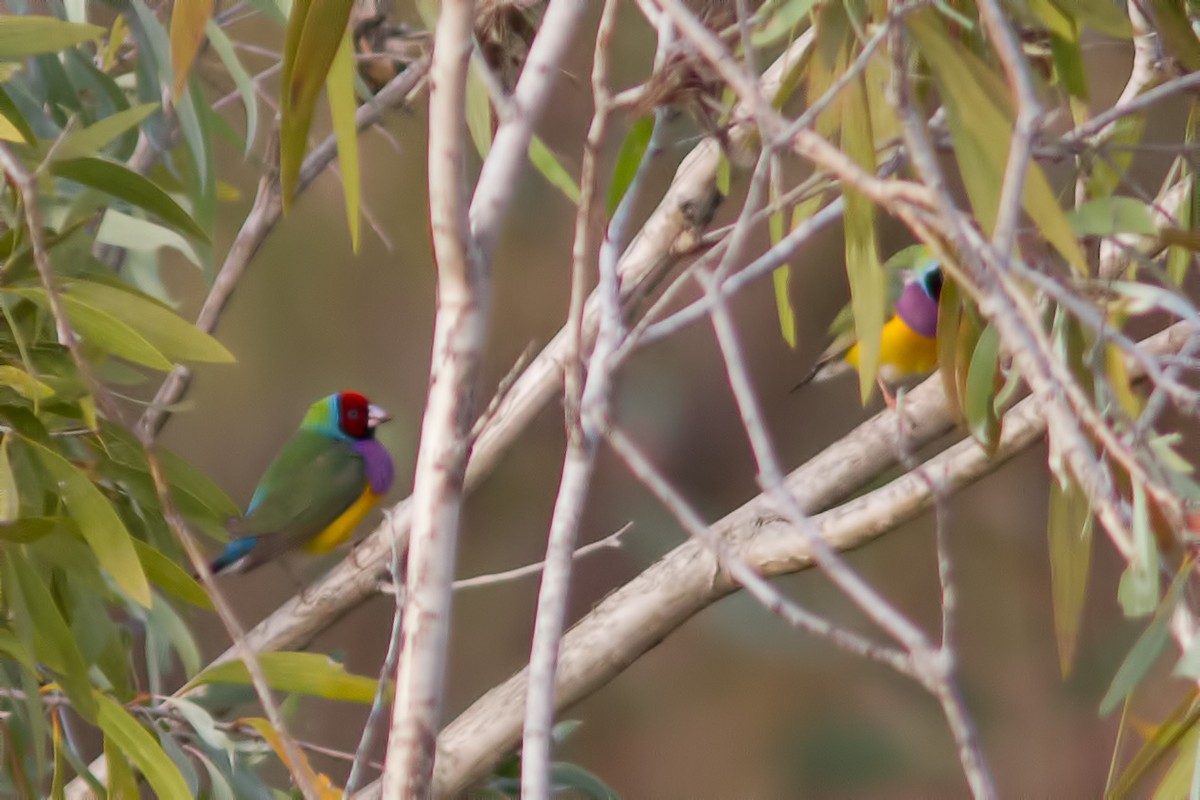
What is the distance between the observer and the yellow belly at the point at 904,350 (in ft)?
7.48

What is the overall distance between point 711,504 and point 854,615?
39 cm

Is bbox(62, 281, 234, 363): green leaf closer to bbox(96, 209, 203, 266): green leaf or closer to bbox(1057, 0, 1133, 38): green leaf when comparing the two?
bbox(96, 209, 203, 266): green leaf

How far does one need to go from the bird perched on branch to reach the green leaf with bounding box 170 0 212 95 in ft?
5.02

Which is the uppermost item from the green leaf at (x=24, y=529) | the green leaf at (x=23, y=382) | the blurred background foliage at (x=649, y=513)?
the green leaf at (x=23, y=382)

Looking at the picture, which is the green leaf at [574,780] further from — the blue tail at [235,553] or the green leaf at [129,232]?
the green leaf at [129,232]

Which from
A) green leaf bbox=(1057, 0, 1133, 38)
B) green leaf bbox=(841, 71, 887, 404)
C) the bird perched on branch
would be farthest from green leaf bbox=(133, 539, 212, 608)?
the bird perched on branch

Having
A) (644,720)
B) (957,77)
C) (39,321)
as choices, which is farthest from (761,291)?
(957,77)

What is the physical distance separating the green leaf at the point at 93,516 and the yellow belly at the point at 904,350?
151 cm

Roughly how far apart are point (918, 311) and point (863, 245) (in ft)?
4.68

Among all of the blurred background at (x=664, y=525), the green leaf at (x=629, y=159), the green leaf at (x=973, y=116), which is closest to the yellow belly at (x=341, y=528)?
the blurred background at (x=664, y=525)

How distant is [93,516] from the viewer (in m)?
0.97

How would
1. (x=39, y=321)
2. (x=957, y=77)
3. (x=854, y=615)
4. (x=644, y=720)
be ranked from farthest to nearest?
1. (x=644, y=720)
2. (x=854, y=615)
3. (x=39, y=321)
4. (x=957, y=77)

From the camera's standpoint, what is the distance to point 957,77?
70 centimetres

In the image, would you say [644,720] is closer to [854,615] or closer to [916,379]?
[854,615]
